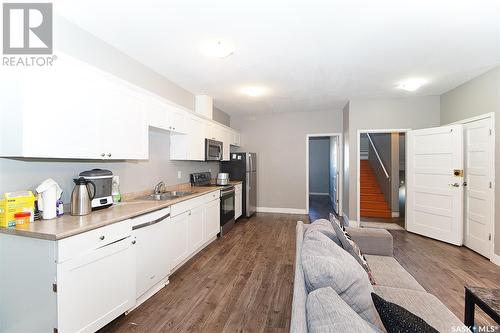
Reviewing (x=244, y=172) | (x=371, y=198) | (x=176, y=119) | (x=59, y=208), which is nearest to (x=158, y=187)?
(x=176, y=119)

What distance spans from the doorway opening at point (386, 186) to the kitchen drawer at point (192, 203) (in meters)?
3.48

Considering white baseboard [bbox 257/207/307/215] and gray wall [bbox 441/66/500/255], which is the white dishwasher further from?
gray wall [bbox 441/66/500/255]

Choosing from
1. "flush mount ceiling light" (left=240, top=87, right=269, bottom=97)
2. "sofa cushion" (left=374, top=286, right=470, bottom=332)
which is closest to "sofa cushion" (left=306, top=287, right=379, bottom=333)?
"sofa cushion" (left=374, top=286, right=470, bottom=332)

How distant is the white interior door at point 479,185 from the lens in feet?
10.5

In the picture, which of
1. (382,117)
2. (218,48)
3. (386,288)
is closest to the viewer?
(386,288)

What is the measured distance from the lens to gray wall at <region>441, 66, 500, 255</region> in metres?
3.04

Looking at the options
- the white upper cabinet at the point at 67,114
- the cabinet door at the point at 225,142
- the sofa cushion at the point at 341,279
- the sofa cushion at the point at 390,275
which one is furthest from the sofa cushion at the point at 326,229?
the cabinet door at the point at 225,142

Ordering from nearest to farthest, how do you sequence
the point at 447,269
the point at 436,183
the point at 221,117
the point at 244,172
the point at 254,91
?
the point at 447,269, the point at 436,183, the point at 254,91, the point at 244,172, the point at 221,117

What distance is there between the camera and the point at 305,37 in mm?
2346

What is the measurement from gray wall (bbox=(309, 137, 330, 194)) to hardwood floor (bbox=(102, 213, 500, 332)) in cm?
518

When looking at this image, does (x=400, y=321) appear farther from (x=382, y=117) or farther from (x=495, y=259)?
(x=382, y=117)

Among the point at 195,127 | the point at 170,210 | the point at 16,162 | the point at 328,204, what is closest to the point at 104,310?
the point at 170,210

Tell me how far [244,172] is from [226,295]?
320cm
